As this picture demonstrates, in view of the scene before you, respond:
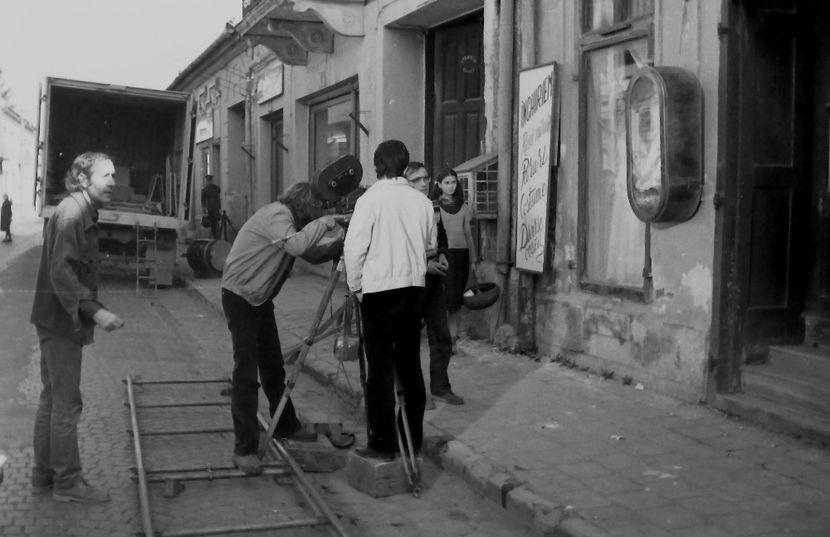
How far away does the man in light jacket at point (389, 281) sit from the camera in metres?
5.36

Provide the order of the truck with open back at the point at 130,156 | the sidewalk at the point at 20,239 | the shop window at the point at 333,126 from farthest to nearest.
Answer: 1. the sidewalk at the point at 20,239
2. the truck with open back at the point at 130,156
3. the shop window at the point at 333,126

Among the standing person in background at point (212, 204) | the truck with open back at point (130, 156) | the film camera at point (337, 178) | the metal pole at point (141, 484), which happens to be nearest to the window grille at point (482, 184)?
the film camera at point (337, 178)

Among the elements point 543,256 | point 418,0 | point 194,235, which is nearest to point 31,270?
point 194,235

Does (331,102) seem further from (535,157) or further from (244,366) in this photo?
(244,366)

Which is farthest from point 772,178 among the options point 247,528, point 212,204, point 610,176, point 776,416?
point 212,204

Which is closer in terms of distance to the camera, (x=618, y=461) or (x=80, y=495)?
(x=80, y=495)

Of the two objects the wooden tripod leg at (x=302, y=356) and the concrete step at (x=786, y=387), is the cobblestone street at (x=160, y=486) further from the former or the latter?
the concrete step at (x=786, y=387)

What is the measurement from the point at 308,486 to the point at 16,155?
7433 cm

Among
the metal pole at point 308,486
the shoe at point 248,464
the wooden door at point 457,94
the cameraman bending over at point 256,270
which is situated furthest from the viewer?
the wooden door at point 457,94

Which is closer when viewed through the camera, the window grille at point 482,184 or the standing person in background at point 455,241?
the standing person in background at point 455,241

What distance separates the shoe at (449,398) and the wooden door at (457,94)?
5954 mm

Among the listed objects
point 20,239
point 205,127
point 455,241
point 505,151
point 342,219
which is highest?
point 205,127

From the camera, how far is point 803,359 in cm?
673

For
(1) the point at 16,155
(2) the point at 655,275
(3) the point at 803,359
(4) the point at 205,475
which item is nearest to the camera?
(4) the point at 205,475
